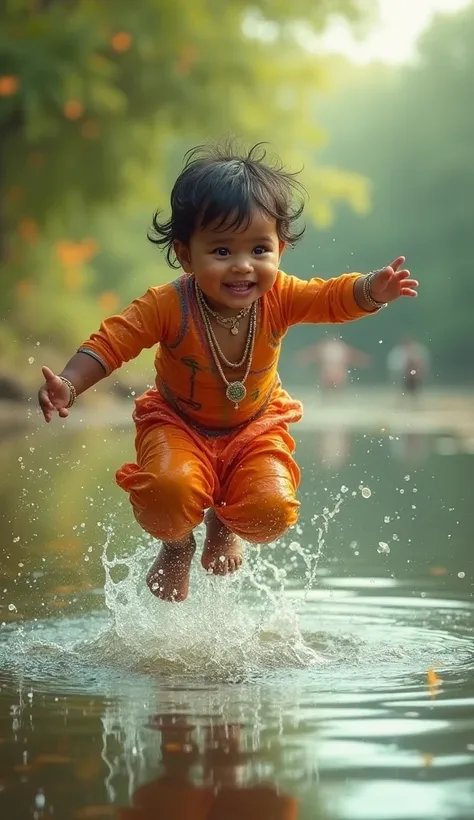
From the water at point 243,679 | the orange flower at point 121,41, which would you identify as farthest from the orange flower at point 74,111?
the water at point 243,679

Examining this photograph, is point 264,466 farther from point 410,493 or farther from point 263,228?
point 410,493

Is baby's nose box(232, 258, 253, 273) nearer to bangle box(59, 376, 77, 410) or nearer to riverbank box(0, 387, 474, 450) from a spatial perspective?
bangle box(59, 376, 77, 410)

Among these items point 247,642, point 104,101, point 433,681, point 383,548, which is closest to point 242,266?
point 247,642

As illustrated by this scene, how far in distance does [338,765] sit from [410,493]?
6614mm

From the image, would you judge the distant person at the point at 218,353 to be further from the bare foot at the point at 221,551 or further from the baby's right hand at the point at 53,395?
the bare foot at the point at 221,551

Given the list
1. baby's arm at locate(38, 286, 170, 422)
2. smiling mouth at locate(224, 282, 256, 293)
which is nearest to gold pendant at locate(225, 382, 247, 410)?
baby's arm at locate(38, 286, 170, 422)

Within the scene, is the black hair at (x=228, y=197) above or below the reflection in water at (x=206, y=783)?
above

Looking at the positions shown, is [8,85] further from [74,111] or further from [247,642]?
[247,642]

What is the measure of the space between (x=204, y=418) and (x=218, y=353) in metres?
0.23

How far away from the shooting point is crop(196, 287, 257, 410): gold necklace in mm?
4996

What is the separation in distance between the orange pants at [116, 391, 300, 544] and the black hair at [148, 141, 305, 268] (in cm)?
60

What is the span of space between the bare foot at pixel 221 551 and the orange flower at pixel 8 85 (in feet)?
41.8

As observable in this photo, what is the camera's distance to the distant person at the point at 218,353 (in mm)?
4770

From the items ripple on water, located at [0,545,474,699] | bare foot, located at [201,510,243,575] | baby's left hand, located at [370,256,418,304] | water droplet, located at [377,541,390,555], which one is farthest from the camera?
water droplet, located at [377,541,390,555]
